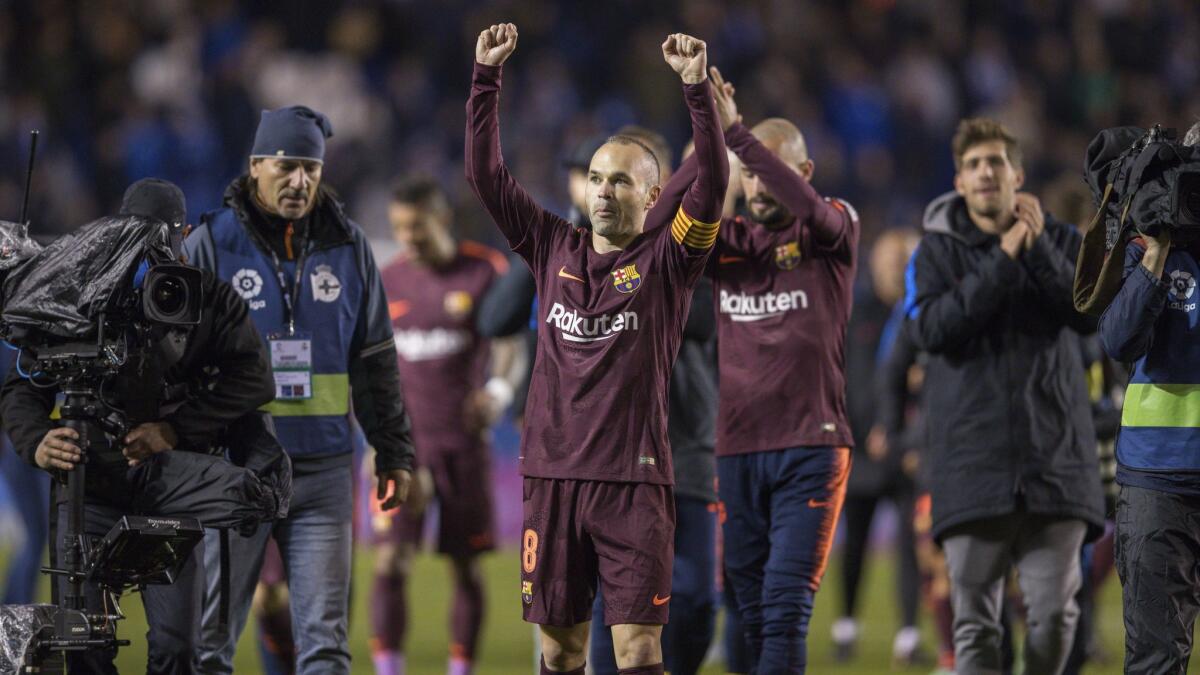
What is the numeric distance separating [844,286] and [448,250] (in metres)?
3.16

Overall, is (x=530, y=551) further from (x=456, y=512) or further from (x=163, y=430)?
(x=456, y=512)

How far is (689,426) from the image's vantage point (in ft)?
22.6

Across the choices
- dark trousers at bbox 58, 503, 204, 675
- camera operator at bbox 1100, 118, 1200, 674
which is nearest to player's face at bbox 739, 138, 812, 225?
camera operator at bbox 1100, 118, 1200, 674

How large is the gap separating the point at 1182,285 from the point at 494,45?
232 centimetres

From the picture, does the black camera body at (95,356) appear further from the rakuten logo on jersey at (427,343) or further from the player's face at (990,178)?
the rakuten logo on jersey at (427,343)

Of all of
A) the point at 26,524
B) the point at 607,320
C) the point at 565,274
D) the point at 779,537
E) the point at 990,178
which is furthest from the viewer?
the point at 26,524

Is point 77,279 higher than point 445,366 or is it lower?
lower

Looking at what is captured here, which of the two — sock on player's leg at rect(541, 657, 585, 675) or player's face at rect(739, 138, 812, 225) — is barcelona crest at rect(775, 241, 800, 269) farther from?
sock on player's leg at rect(541, 657, 585, 675)

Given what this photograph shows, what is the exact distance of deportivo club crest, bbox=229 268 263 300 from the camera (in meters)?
6.11

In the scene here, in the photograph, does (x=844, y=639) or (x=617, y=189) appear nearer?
(x=617, y=189)

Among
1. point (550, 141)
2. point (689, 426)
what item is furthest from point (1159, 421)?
point (550, 141)

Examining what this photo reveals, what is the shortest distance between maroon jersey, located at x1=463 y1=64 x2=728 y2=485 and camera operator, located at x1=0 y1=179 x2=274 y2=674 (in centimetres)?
100

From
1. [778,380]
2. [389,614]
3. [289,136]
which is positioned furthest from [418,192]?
[778,380]

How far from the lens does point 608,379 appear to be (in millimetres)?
5137
